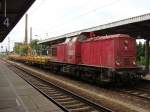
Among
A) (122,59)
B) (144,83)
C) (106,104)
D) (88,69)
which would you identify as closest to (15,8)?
(88,69)

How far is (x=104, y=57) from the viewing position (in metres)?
19.0

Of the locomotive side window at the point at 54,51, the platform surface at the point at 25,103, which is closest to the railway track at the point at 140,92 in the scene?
the platform surface at the point at 25,103

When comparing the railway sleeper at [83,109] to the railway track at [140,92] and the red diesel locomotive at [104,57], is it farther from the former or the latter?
the red diesel locomotive at [104,57]

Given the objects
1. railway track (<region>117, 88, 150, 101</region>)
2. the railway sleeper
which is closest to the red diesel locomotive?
railway track (<region>117, 88, 150, 101</region>)

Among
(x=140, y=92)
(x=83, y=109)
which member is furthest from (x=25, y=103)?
(x=140, y=92)

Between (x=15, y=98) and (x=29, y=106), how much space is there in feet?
7.10

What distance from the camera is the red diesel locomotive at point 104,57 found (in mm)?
18016

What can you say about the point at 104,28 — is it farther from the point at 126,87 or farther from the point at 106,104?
the point at 106,104

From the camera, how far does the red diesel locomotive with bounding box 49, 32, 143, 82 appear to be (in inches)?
709

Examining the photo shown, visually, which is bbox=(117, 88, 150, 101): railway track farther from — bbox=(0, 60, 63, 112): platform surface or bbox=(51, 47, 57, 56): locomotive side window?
bbox=(51, 47, 57, 56): locomotive side window

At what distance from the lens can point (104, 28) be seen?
87.1 feet

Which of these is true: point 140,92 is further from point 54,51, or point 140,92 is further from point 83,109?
point 54,51

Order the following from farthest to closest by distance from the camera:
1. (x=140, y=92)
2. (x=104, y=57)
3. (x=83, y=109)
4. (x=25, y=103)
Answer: (x=104, y=57) < (x=140, y=92) < (x=25, y=103) < (x=83, y=109)

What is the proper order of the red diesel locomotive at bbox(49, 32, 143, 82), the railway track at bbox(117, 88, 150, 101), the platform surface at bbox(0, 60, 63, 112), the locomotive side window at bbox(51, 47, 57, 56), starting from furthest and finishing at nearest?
1. the locomotive side window at bbox(51, 47, 57, 56)
2. the red diesel locomotive at bbox(49, 32, 143, 82)
3. the railway track at bbox(117, 88, 150, 101)
4. the platform surface at bbox(0, 60, 63, 112)
